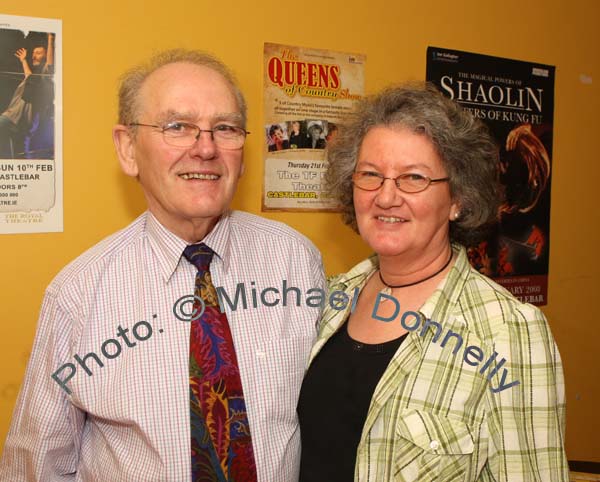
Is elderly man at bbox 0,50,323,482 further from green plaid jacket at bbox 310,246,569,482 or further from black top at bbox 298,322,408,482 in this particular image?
green plaid jacket at bbox 310,246,569,482

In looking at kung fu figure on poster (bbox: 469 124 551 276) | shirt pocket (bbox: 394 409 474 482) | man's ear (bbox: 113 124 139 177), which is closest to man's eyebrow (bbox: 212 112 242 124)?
man's ear (bbox: 113 124 139 177)

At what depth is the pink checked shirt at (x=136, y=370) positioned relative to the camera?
131 centimetres

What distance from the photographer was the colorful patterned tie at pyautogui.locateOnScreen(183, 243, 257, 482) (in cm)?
131

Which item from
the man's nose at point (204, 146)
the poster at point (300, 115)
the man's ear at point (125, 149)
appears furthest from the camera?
the poster at point (300, 115)

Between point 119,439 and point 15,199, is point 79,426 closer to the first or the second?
point 119,439

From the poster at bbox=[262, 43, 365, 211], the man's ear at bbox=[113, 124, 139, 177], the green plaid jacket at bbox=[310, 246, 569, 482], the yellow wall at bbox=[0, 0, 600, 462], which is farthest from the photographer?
the poster at bbox=[262, 43, 365, 211]

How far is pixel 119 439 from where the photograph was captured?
134 cm

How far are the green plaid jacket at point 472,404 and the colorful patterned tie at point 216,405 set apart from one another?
10.3 inches

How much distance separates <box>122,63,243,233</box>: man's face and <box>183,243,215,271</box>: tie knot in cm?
6

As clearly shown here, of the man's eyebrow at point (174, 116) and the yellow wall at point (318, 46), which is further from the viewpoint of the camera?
the yellow wall at point (318, 46)

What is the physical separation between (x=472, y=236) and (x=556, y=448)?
0.54m

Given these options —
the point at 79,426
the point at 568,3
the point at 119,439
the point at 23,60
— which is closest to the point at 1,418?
the point at 79,426

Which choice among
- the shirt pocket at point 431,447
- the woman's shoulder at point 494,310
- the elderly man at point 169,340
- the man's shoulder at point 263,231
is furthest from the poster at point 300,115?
the shirt pocket at point 431,447

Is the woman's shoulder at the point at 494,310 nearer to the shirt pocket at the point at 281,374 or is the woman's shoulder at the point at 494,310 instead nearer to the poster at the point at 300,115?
the shirt pocket at the point at 281,374
